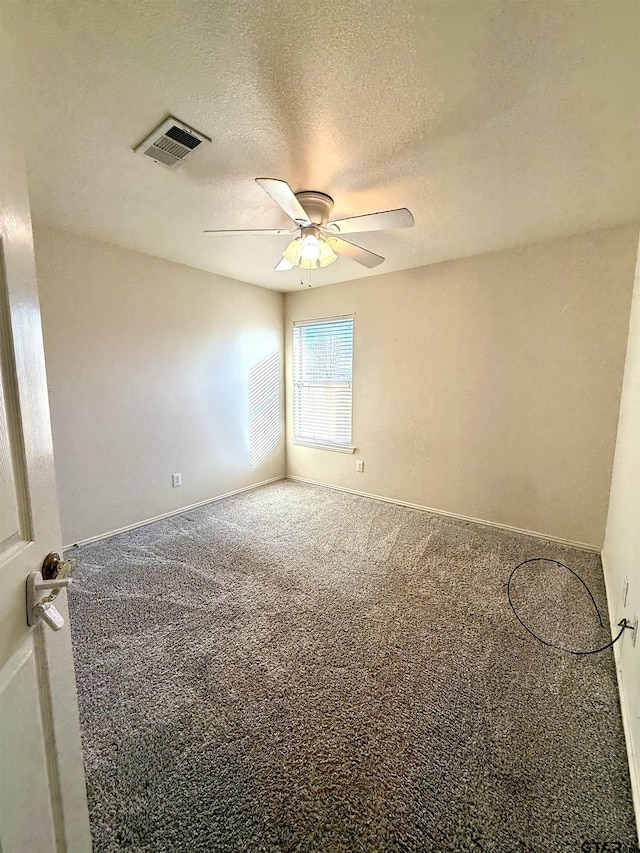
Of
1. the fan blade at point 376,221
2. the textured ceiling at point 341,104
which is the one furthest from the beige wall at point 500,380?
the fan blade at point 376,221

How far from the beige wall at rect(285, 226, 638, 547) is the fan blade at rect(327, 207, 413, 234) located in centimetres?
151

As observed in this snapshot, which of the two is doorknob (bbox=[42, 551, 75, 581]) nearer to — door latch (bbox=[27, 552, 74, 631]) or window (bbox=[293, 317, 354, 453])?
door latch (bbox=[27, 552, 74, 631])

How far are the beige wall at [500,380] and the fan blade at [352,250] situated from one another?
1.18m

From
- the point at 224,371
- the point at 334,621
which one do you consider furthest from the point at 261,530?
the point at 224,371

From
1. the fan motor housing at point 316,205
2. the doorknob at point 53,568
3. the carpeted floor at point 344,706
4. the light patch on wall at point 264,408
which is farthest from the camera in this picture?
the light patch on wall at point 264,408

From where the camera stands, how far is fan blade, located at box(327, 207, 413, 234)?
1.82m

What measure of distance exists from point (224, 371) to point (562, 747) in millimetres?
3677

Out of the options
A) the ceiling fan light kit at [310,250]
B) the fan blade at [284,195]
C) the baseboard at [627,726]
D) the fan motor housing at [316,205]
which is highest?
the fan motor housing at [316,205]

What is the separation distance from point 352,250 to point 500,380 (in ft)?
5.70

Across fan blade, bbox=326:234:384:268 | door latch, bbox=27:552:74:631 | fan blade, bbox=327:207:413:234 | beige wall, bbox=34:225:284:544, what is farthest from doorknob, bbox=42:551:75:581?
beige wall, bbox=34:225:284:544

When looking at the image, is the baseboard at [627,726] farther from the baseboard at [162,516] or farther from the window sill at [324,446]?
the baseboard at [162,516]

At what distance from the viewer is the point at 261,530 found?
312 centimetres

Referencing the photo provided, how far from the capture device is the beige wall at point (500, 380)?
262 cm

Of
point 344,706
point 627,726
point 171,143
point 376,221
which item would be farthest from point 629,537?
point 171,143
